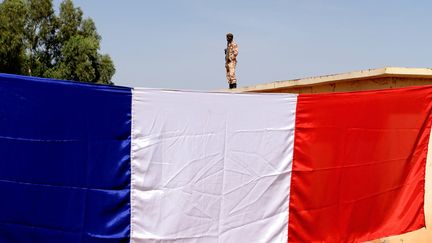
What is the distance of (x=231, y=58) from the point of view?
970 cm

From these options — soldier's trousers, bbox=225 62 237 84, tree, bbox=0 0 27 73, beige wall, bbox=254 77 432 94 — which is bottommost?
beige wall, bbox=254 77 432 94

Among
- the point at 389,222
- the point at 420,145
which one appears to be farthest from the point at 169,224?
the point at 420,145

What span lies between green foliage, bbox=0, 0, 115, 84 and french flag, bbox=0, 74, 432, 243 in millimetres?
27028

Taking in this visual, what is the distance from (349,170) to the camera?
13.8 feet

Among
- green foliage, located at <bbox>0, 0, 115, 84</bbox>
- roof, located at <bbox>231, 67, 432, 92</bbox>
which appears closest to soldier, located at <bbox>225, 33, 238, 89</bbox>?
roof, located at <bbox>231, 67, 432, 92</bbox>

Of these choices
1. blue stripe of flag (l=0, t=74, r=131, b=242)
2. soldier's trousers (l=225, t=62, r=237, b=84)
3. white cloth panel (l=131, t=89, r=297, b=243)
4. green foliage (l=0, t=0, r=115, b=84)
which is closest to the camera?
blue stripe of flag (l=0, t=74, r=131, b=242)

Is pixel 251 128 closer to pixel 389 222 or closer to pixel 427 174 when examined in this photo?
pixel 389 222

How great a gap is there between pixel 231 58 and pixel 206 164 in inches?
248

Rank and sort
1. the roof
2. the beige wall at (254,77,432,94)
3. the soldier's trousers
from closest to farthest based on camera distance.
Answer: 1. the roof
2. the beige wall at (254,77,432,94)
3. the soldier's trousers

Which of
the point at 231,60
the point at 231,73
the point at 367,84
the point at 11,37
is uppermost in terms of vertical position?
the point at 11,37

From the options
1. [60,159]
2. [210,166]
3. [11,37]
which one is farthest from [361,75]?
[11,37]

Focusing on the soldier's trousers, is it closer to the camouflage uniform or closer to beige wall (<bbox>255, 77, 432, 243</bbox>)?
the camouflage uniform

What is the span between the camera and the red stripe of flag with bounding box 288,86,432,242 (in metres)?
4.00

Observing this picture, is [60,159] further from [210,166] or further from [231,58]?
[231,58]
